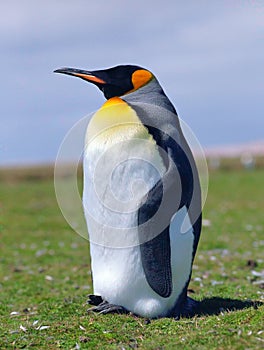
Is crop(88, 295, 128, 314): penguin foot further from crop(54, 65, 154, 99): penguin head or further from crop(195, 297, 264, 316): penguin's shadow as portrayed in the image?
crop(54, 65, 154, 99): penguin head

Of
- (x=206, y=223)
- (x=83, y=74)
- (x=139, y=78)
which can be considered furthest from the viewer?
(x=206, y=223)

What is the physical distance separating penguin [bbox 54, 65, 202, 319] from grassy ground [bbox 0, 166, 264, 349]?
33 centimetres

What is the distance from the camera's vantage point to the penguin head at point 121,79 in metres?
5.84

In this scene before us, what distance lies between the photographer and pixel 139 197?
5.45m

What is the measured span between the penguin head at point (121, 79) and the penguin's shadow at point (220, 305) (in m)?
2.25

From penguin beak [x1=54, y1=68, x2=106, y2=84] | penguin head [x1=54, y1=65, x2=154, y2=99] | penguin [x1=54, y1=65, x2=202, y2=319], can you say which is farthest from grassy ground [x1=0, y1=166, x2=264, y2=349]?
penguin beak [x1=54, y1=68, x2=106, y2=84]

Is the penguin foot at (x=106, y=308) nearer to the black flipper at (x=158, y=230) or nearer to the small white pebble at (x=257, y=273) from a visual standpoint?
the black flipper at (x=158, y=230)

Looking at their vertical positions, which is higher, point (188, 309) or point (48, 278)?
point (188, 309)

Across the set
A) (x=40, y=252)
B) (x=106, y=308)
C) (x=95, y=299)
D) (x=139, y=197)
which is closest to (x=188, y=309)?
(x=106, y=308)

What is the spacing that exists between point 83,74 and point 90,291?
133 inches

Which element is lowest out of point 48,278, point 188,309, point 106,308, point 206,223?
point 206,223

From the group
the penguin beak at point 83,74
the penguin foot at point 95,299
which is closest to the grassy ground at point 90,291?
the penguin foot at point 95,299

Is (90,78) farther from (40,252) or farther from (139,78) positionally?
(40,252)

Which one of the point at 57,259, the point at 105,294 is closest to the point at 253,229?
the point at 57,259
